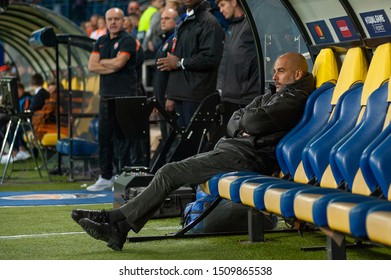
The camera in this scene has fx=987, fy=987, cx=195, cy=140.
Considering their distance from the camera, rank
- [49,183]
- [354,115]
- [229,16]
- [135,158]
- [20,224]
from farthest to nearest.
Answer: [49,183] → [135,158] → [229,16] → [20,224] → [354,115]

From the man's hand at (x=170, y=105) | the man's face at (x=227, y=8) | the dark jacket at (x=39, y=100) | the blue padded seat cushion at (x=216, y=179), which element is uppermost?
the man's face at (x=227, y=8)

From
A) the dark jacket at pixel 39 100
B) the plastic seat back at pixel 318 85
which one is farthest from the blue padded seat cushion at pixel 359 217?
the dark jacket at pixel 39 100

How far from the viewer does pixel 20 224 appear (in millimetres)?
8711

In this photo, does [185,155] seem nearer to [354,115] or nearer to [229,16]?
[229,16]

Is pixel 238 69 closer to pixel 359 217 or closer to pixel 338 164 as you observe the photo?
pixel 338 164

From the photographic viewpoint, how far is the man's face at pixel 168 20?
11828mm

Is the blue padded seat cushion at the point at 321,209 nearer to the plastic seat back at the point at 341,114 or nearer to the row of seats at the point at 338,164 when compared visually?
the row of seats at the point at 338,164

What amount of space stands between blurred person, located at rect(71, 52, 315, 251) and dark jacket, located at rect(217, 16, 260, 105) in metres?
2.04

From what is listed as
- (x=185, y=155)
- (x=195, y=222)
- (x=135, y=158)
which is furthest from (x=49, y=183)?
(x=195, y=222)

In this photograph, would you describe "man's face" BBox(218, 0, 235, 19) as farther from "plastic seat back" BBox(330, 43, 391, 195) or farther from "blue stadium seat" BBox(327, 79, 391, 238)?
"blue stadium seat" BBox(327, 79, 391, 238)

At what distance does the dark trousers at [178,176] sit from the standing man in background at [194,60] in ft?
10.7

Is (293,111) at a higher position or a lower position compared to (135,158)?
higher

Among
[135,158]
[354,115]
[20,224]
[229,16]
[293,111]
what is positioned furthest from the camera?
[135,158]
